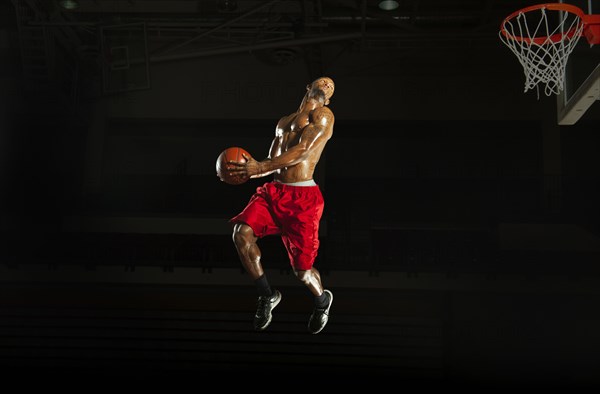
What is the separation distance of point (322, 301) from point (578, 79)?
131 inches

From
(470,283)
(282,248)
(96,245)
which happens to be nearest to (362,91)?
(282,248)

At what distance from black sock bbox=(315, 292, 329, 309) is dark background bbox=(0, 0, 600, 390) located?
6.41 meters

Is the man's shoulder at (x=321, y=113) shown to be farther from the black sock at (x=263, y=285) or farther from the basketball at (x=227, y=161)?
the black sock at (x=263, y=285)

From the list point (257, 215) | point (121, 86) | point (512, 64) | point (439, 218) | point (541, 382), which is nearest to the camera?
point (257, 215)

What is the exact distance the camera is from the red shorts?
181 inches

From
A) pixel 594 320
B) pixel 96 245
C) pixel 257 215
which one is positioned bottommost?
pixel 594 320

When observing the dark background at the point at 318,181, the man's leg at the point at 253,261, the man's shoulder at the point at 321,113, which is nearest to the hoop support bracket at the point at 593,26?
the man's shoulder at the point at 321,113

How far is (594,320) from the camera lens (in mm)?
12016

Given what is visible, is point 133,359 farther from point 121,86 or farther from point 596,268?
point 596,268

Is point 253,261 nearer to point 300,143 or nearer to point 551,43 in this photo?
point 300,143

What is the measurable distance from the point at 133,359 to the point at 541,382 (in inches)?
287

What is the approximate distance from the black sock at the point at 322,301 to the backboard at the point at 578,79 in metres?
2.86

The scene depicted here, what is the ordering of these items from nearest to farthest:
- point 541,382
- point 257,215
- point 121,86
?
point 257,215 → point 541,382 → point 121,86

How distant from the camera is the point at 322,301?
16.2 feet
